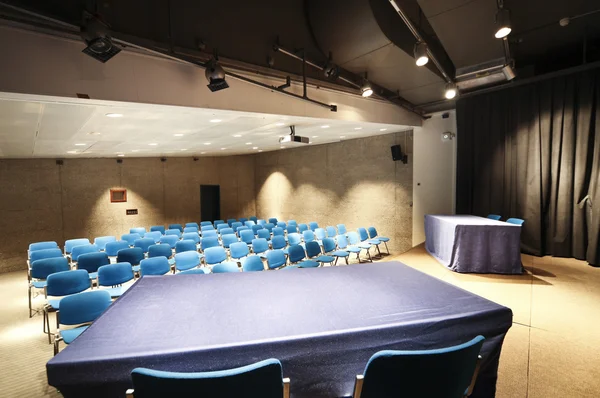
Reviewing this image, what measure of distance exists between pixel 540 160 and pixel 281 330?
25.5 feet

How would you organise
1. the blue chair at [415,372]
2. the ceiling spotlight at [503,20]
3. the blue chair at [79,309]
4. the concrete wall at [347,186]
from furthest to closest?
the concrete wall at [347,186]
the ceiling spotlight at [503,20]
the blue chair at [79,309]
the blue chair at [415,372]

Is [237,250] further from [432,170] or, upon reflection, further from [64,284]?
[432,170]

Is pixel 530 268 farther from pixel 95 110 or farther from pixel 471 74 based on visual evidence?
pixel 95 110

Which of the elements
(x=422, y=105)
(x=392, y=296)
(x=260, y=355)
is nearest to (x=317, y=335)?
(x=260, y=355)

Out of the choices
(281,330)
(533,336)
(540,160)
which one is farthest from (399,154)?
(281,330)

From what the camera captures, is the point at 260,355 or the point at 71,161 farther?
the point at 71,161

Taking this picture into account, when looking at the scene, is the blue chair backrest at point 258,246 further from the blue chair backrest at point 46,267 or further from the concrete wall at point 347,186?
the concrete wall at point 347,186

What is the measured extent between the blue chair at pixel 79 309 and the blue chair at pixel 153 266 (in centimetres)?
144

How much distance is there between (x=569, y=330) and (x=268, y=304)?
376 centimetres

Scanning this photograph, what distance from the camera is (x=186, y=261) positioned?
5.22 meters

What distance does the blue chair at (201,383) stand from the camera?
134 centimetres

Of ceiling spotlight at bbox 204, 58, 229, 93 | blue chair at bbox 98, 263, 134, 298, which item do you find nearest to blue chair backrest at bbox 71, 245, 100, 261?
blue chair at bbox 98, 263, 134, 298

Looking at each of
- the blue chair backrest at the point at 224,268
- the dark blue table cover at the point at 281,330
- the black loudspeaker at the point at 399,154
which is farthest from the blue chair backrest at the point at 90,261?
the black loudspeaker at the point at 399,154

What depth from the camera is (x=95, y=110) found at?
4.38m
